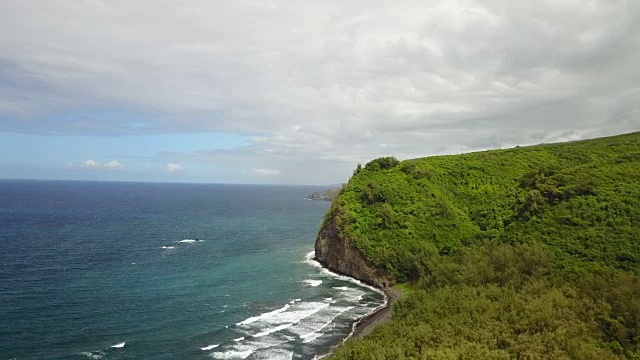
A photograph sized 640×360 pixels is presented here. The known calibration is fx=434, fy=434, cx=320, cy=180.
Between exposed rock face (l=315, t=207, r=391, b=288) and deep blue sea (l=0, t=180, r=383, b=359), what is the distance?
276 cm

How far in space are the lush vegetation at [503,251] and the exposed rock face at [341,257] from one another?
5.79 feet

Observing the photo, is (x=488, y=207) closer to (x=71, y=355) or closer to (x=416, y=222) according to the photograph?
(x=416, y=222)

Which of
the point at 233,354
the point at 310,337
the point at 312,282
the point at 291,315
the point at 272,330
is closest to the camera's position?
the point at 233,354

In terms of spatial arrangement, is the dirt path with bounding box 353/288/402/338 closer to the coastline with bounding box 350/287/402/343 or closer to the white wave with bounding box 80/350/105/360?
the coastline with bounding box 350/287/402/343

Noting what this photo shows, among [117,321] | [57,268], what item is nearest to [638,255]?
[117,321]

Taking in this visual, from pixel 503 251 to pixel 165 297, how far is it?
50.0 m

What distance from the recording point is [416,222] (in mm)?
88750

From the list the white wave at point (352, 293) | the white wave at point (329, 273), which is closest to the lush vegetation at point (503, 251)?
the white wave at point (329, 273)

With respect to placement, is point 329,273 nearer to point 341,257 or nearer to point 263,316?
point 341,257

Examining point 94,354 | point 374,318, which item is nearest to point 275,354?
point 374,318

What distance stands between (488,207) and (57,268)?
85874 millimetres

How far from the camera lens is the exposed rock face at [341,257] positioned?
78750mm

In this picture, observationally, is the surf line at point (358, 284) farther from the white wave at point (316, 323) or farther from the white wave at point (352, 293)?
the white wave at point (316, 323)

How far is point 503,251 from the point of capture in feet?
193
